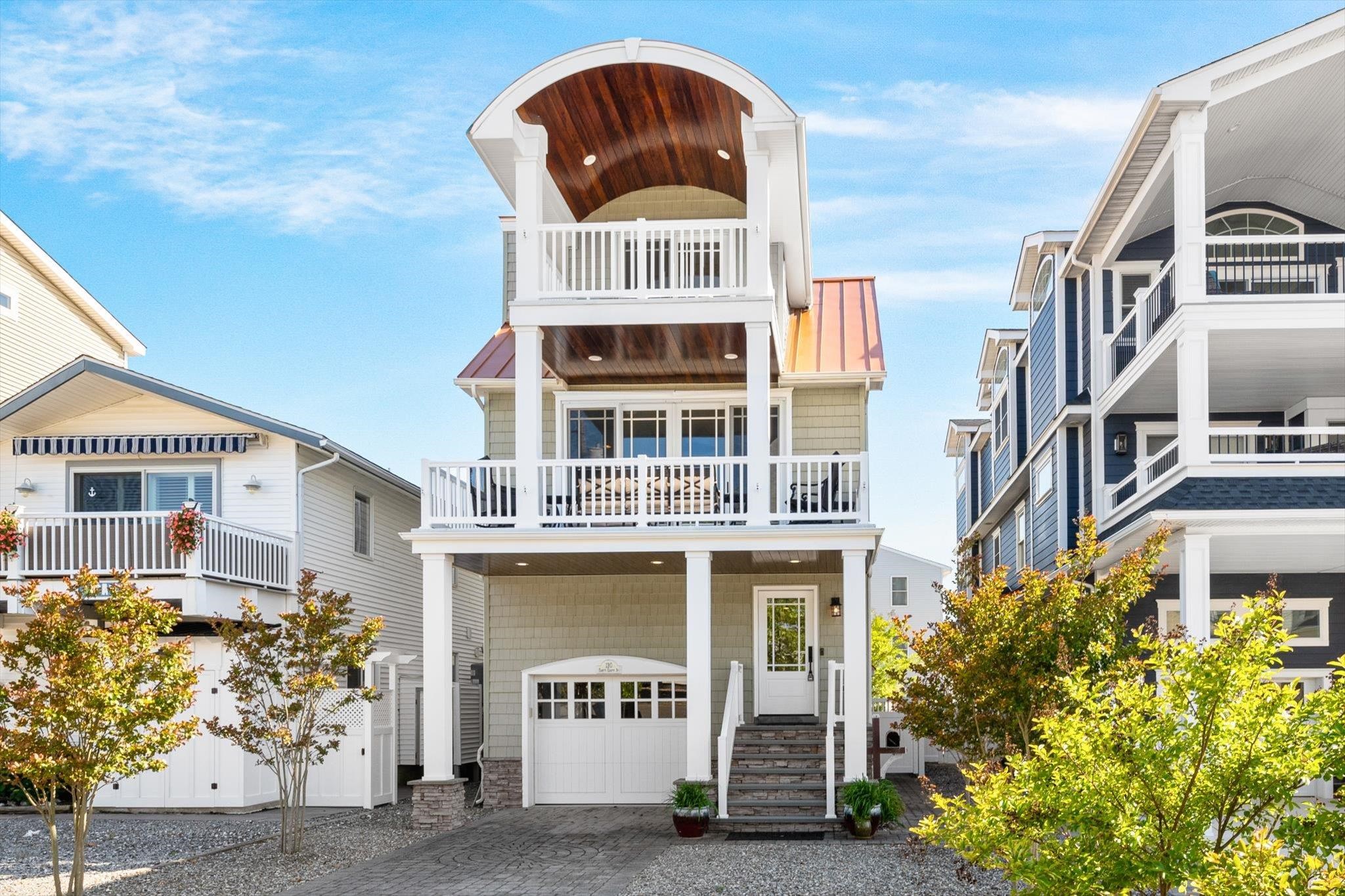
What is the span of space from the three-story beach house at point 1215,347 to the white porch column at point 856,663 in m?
3.42

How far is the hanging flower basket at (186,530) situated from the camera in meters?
18.4

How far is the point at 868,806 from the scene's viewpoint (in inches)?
612

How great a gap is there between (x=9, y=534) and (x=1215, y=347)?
651 inches

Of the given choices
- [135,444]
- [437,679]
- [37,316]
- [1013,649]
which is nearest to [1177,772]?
[1013,649]

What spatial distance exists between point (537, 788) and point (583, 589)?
3.06m

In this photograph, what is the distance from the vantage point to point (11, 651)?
11.9 meters

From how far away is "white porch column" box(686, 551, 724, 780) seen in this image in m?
16.4

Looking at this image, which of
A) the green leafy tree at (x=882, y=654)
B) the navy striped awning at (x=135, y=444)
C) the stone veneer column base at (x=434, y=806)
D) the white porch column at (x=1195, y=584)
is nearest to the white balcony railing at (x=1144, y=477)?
the white porch column at (x=1195, y=584)

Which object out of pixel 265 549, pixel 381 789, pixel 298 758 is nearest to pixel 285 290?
pixel 265 549

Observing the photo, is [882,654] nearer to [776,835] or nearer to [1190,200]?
[776,835]

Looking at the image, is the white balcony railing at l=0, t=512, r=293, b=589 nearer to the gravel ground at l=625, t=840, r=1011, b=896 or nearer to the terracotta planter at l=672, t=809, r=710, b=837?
the terracotta planter at l=672, t=809, r=710, b=837

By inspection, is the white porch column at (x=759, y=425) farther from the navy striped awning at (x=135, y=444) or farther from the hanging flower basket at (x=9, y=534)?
the hanging flower basket at (x=9, y=534)

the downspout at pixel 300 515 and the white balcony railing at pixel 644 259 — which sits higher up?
the white balcony railing at pixel 644 259

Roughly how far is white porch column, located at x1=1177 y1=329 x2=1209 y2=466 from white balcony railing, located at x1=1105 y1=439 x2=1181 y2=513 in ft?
0.87
